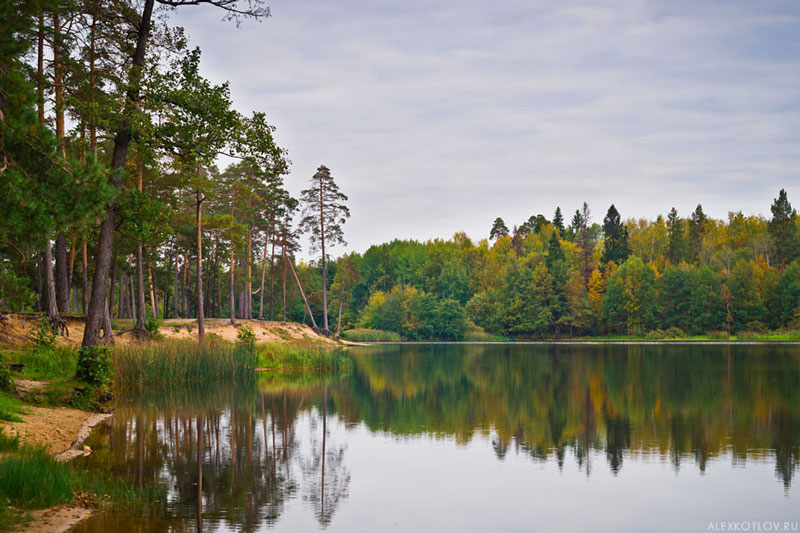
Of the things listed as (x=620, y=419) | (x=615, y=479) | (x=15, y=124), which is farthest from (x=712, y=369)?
(x=15, y=124)

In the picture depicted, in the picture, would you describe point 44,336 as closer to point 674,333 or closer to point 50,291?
point 50,291

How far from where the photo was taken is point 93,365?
1958 cm

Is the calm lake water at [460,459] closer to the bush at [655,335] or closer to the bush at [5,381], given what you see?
the bush at [5,381]

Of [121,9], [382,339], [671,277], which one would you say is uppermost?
[121,9]

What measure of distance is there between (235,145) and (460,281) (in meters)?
105

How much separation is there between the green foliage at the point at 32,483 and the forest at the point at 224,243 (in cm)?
412

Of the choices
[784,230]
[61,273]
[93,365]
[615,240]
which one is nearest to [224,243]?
[61,273]

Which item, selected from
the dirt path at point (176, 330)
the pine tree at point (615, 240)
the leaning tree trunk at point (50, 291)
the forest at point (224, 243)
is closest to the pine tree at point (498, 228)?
the forest at point (224, 243)

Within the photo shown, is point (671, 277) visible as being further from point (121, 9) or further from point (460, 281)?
point (121, 9)

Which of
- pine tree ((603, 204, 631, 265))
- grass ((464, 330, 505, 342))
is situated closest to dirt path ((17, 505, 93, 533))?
→ grass ((464, 330, 505, 342))

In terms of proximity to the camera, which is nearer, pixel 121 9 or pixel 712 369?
pixel 121 9

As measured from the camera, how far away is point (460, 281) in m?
124

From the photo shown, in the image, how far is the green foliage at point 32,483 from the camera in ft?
29.6

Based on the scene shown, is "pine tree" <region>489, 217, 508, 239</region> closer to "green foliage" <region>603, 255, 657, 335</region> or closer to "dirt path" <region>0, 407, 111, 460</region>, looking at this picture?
"green foliage" <region>603, 255, 657, 335</region>
